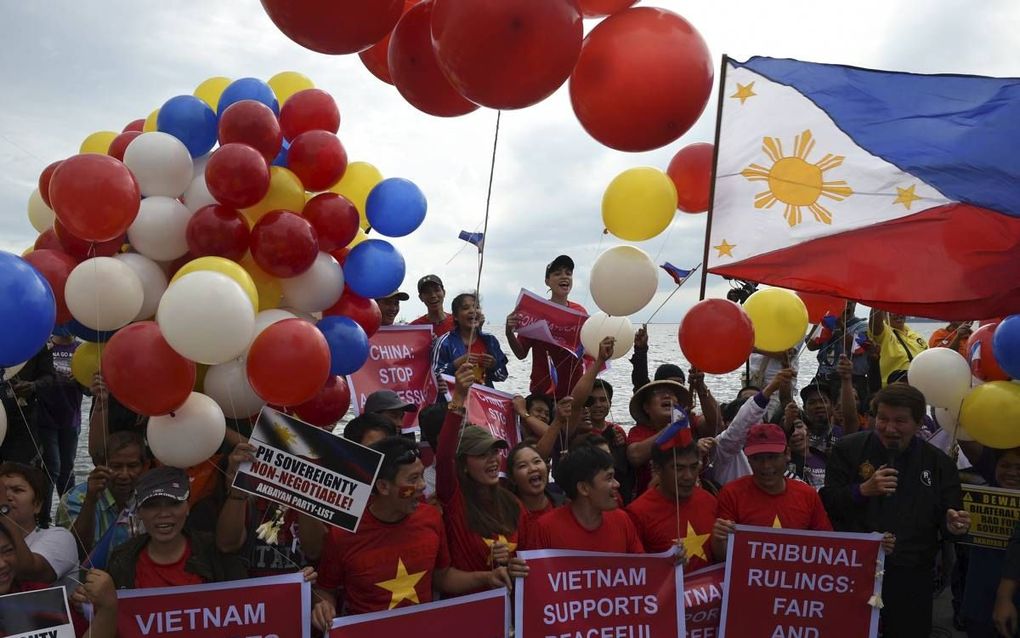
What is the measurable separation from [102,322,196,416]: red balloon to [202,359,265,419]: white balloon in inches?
17.6

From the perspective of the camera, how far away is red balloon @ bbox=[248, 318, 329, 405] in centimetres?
396

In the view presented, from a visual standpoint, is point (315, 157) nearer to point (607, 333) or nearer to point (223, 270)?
point (223, 270)

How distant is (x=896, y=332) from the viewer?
24.4ft

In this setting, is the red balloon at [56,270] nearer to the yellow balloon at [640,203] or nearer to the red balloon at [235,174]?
the red balloon at [235,174]

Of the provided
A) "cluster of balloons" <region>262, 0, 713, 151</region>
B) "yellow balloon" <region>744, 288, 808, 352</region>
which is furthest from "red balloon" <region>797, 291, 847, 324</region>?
"cluster of balloons" <region>262, 0, 713, 151</region>

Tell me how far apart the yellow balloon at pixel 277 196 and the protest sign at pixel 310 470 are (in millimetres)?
1404

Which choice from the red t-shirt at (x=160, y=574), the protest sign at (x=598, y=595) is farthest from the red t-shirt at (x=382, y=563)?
the red t-shirt at (x=160, y=574)

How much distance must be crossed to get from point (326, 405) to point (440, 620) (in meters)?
1.72

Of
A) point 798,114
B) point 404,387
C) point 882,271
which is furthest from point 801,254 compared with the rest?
point 404,387

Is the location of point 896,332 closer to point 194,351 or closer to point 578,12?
point 578,12

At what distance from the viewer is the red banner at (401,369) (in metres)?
6.91

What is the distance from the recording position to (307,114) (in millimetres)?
5211

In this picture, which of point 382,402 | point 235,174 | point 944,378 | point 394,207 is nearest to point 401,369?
point 382,402

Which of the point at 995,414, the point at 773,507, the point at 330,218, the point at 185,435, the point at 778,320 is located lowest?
the point at 773,507
